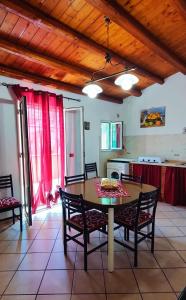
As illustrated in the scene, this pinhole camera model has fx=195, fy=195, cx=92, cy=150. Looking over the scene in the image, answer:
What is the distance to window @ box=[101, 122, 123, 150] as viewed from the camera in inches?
193

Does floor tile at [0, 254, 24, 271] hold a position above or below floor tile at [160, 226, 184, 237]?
below

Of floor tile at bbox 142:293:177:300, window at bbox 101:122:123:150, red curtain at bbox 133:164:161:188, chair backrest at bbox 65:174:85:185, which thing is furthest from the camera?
window at bbox 101:122:123:150

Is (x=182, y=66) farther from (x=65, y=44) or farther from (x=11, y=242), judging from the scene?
(x=11, y=242)

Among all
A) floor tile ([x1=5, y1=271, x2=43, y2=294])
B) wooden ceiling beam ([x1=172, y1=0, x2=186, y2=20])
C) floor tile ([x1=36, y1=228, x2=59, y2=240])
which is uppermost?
wooden ceiling beam ([x1=172, y1=0, x2=186, y2=20])

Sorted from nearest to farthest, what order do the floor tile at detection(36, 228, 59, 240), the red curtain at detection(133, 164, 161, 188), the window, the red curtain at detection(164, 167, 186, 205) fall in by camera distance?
the floor tile at detection(36, 228, 59, 240)
the red curtain at detection(164, 167, 186, 205)
the red curtain at detection(133, 164, 161, 188)
the window

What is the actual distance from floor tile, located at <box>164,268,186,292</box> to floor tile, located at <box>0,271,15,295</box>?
1.49 metres

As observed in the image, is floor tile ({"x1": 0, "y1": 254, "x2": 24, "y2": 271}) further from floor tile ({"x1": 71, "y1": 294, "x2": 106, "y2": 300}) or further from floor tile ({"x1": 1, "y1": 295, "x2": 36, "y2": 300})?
floor tile ({"x1": 71, "y1": 294, "x2": 106, "y2": 300})

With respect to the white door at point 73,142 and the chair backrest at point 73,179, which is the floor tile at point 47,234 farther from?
the white door at point 73,142

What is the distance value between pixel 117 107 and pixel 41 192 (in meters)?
2.90

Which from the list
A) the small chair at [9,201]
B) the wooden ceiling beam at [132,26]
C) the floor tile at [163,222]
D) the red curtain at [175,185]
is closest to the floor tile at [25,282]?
the small chair at [9,201]

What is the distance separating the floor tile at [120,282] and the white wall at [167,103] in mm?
3065

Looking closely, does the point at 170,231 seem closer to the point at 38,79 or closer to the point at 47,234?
the point at 47,234

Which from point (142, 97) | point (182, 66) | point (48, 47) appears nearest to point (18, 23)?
point (48, 47)

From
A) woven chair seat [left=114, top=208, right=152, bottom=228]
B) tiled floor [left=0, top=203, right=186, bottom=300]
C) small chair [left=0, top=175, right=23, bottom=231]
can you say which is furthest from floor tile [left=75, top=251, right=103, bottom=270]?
small chair [left=0, top=175, right=23, bottom=231]
